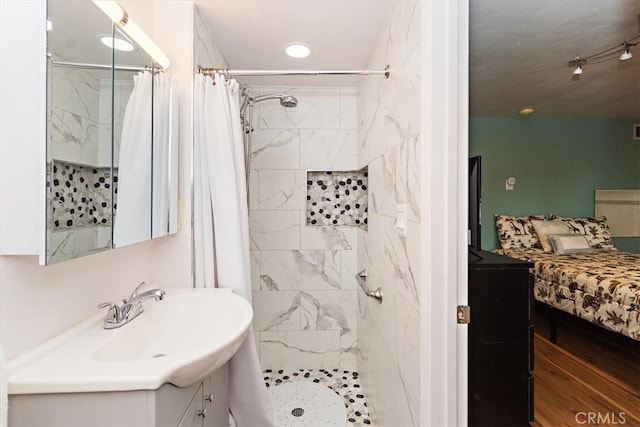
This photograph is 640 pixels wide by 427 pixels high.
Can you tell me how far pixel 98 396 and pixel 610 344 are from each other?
3.89 meters

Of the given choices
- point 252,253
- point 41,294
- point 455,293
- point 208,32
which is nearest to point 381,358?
point 455,293

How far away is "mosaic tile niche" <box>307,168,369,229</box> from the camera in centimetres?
249

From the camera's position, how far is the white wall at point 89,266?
740 mm

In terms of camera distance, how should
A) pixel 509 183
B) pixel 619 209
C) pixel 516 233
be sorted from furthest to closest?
1. pixel 619 209
2. pixel 509 183
3. pixel 516 233

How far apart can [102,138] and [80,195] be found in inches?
8.8

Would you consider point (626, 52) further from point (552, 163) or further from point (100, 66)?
point (100, 66)

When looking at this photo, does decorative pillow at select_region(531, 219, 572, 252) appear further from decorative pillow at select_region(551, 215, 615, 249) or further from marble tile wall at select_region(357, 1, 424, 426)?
marble tile wall at select_region(357, 1, 424, 426)

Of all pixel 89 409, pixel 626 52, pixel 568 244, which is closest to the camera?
pixel 89 409

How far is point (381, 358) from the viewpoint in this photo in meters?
1.61

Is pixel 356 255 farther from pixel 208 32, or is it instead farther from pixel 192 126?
pixel 208 32

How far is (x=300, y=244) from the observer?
94.0 inches

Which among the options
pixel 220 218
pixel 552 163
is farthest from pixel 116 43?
pixel 552 163

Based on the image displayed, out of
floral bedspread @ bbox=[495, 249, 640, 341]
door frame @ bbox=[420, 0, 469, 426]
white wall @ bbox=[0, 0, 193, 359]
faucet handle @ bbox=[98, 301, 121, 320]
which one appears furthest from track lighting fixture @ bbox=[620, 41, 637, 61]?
faucet handle @ bbox=[98, 301, 121, 320]

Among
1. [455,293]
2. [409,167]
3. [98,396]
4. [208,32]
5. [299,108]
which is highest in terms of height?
[208,32]
